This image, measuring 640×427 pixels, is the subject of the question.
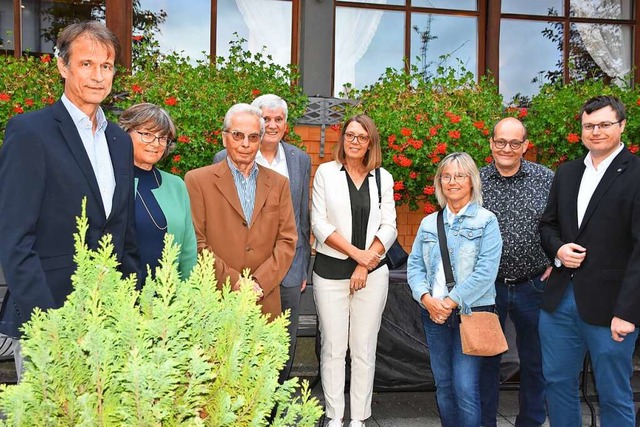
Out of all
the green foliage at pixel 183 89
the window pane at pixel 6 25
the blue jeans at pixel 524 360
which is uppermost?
the window pane at pixel 6 25

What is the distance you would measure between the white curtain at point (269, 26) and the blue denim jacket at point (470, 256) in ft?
14.8

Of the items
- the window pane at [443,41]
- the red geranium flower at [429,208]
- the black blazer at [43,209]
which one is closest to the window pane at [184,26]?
the window pane at [443,41]

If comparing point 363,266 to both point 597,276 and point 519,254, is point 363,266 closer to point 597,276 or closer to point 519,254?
point 519,254

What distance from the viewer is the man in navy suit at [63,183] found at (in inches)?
95.6

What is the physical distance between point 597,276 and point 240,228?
2.05 meters

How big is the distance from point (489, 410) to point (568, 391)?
2.59 ft

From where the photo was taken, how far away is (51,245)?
2572mm

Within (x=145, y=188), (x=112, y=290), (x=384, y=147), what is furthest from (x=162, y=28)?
(x=112, y=290)

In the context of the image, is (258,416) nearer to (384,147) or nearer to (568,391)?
(568,391)

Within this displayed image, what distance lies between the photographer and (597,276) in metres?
3.87

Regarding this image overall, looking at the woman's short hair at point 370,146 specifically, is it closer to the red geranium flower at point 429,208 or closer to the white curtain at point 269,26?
the red geranium flower at point 429,208

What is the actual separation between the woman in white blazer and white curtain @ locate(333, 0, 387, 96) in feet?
12.2

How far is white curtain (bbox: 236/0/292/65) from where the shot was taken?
820 centimetres

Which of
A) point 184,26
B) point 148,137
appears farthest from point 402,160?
point 148,137
